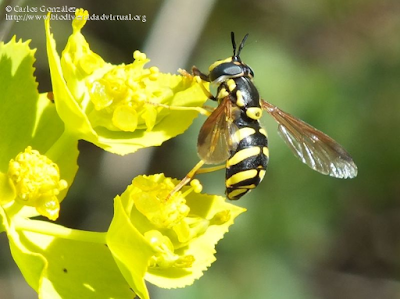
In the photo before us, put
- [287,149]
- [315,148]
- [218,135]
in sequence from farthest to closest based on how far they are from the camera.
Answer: [287,149], [315,148], [218,135]

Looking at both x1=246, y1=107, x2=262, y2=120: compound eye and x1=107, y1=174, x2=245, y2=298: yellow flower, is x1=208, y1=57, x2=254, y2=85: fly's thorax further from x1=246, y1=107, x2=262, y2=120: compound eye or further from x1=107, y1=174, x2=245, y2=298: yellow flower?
x1=107, y1=174, x2=245, y2=298: yellow flower

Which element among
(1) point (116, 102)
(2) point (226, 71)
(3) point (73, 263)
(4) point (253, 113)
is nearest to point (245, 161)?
(4) point (253, 113)

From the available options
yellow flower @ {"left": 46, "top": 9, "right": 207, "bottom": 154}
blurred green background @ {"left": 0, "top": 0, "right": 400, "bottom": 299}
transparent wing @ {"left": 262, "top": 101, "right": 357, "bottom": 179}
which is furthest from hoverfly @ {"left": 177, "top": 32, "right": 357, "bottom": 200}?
blurred green background @ {"left": 0, "top": 0, "right": 400, "bottom": 299}

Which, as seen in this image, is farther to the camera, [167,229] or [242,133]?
[242,133]

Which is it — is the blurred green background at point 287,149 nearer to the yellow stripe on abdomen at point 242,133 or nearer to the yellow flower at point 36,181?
the yellow stripe on abdomen at point 242,133

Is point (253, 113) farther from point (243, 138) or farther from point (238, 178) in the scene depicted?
point (238, 178)

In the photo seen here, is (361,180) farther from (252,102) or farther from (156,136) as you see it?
(156,136)

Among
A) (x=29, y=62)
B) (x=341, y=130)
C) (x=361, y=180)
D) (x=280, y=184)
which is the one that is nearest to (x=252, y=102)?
(x=29, y=62)
